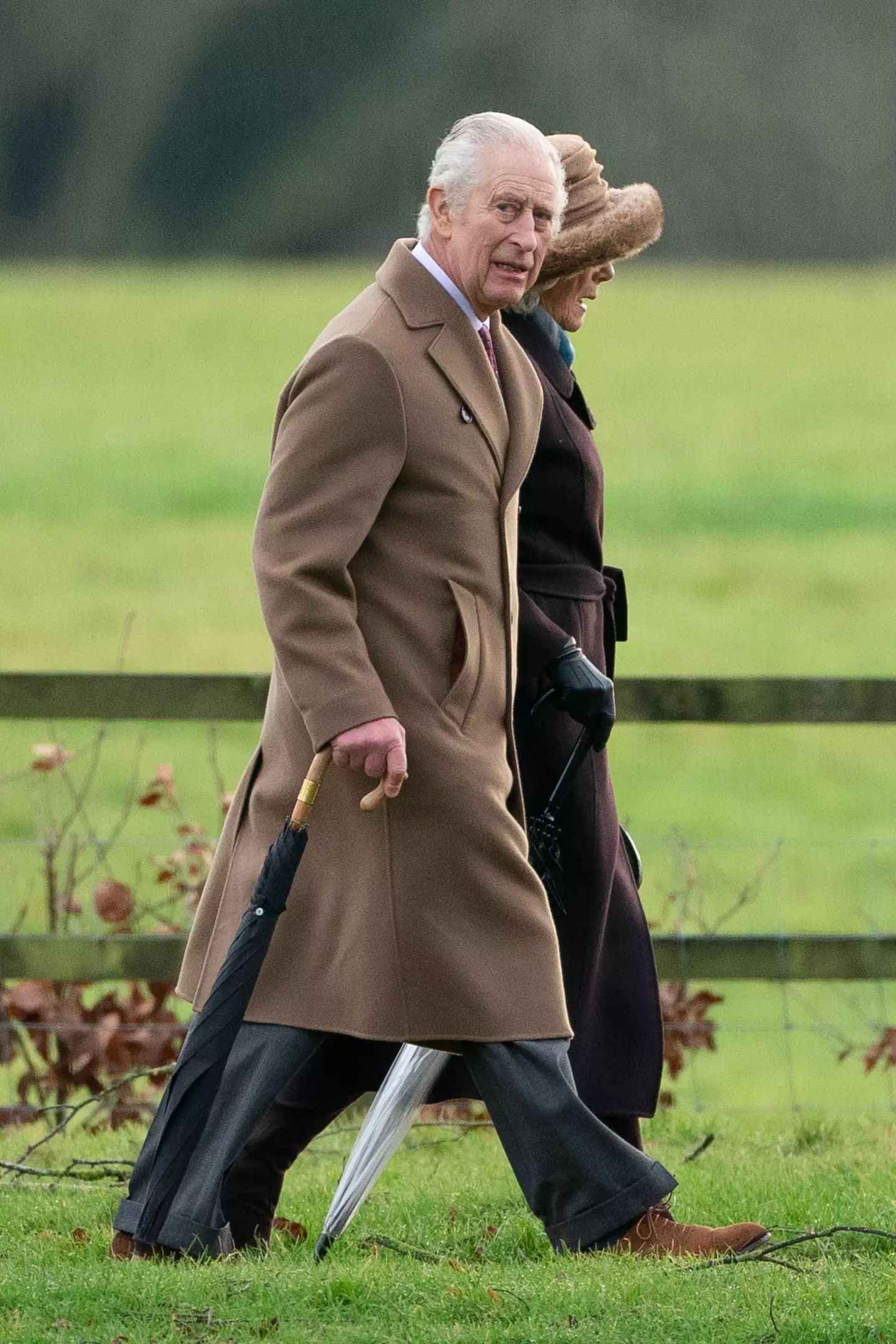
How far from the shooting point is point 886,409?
36656mm

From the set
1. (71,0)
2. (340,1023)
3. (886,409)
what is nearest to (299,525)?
(340,1023)

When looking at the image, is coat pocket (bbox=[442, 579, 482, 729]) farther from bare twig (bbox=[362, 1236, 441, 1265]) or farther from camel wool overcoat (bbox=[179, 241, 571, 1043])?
bare twig (bbox=[362, 1236, 441, 1265])

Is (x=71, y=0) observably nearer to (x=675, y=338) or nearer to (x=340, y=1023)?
(x=675, y=338)

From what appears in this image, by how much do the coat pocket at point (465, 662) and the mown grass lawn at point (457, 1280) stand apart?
873 millimetres

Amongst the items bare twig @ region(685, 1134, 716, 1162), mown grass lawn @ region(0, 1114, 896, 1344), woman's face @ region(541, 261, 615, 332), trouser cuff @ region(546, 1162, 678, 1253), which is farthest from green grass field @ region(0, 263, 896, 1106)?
trouser cuff @ region(546, 1162, 678, 1253)

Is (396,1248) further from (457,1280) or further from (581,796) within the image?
(581,796)

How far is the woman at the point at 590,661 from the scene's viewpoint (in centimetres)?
368

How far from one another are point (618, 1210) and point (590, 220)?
177 centimetres

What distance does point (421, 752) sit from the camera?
3.16m

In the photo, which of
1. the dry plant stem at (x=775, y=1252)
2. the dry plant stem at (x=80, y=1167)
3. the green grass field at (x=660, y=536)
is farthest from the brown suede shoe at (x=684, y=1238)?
the green grass field at (x=660, y=536)

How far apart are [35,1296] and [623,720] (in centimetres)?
234

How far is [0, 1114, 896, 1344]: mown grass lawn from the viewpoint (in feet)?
9.06

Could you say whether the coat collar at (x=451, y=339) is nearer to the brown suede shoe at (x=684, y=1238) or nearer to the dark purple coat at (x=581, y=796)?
the dark purple coat at (x=581, y=796)

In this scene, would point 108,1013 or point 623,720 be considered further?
point 108,1013
